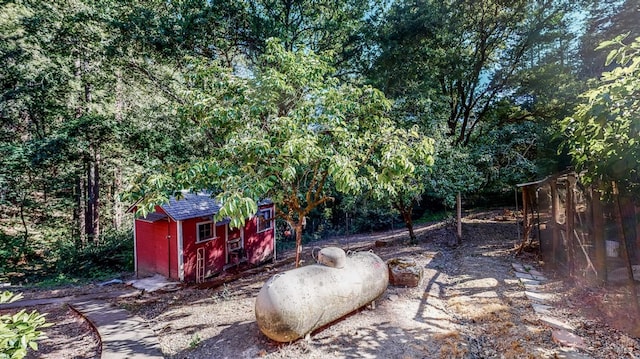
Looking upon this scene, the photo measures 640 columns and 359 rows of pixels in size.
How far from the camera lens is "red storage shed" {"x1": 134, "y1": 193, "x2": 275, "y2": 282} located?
9.78 metres

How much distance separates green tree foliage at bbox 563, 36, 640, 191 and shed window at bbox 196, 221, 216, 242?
10.1 m

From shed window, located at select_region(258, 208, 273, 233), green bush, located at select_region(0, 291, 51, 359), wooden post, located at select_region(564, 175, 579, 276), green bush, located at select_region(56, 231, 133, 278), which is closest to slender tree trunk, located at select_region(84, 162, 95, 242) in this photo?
green bush, located at select_region(56, 231, 133, 278)

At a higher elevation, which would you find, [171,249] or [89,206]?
[89,206]

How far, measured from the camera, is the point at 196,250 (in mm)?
10188

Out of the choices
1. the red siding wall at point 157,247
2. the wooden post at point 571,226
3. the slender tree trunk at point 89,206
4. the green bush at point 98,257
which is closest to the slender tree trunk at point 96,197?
the slender tree trunk at point 89,206

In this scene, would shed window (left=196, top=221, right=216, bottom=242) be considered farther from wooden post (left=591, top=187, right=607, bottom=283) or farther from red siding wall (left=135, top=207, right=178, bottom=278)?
wooden post (left=591, top=187, right=607, bottom=283)

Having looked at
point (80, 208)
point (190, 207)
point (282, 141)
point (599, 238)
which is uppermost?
point (282, 141)

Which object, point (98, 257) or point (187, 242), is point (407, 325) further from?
point (98, 257)

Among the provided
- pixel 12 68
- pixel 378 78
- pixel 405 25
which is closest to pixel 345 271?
pixel 378 78

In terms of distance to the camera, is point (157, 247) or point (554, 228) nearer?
point (554, 228)

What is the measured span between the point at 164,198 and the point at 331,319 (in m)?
3.34

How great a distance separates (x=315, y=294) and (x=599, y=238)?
654 cm

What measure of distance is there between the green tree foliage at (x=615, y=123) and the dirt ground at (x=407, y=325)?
263 cm

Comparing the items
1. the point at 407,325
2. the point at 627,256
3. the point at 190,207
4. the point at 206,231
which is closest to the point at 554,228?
the point at 627,256
